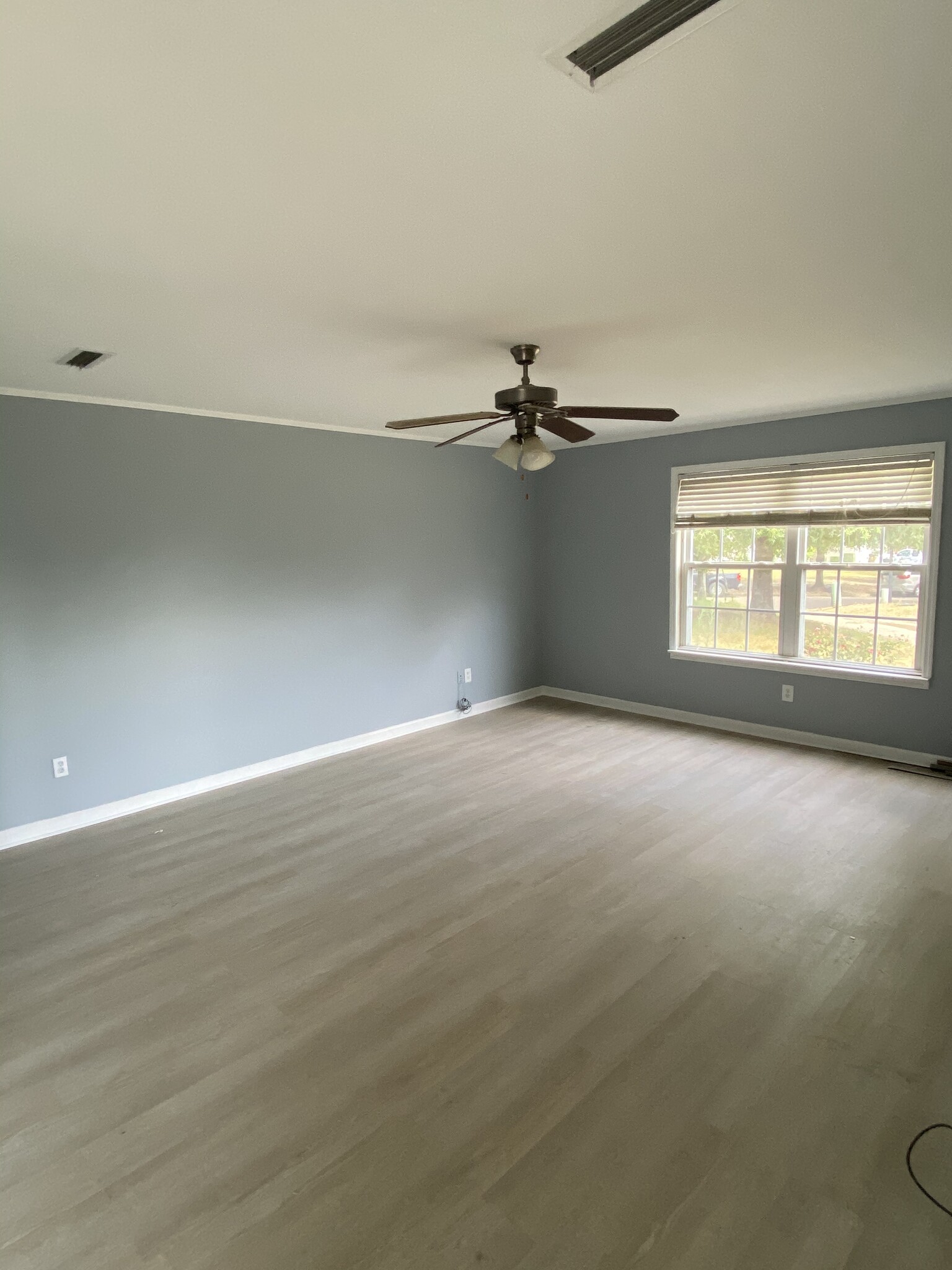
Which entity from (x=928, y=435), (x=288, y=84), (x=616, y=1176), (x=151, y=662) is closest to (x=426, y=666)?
(x=151, y=662)

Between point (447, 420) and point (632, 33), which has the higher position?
point (632, 33)

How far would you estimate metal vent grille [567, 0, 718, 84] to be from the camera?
111 cm

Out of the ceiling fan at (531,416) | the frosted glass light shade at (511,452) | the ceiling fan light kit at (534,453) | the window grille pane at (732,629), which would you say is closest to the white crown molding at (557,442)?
the window grille pane at (732,629)

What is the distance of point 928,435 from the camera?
14.3 ft

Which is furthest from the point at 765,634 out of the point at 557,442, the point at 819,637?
the point at 557,442

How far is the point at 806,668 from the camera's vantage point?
16.4 ft

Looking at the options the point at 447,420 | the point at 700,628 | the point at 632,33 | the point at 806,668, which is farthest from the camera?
the point at 700,628

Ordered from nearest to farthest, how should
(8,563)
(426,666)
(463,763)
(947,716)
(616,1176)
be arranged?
(616,1176) < (8,563) < (947,716) < (463,763) < (426,666)

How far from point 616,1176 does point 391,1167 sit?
22.7 inches

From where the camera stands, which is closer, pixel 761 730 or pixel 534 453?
pixel 534 453

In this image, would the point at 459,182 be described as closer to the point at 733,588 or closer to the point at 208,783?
the point at 208,783

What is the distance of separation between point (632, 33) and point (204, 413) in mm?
3706

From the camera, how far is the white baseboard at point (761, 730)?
4.67 metres

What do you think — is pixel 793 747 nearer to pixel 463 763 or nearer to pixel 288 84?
pixel 463 763
